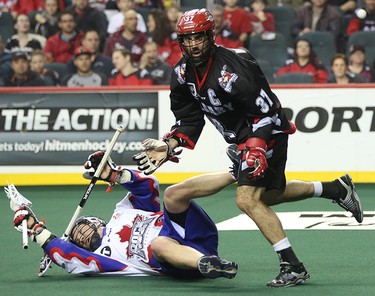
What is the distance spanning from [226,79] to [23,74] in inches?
252

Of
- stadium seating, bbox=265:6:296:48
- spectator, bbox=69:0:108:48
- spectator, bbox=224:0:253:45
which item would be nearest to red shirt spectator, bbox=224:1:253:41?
spectator, bbox=224:0:253:45

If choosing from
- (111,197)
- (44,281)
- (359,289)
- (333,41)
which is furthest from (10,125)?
(359,289)

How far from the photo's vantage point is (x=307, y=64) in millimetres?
11984

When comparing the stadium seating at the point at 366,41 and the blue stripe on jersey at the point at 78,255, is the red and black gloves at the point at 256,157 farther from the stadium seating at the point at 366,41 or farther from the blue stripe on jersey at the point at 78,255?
the stadium seating at the point at 366,41

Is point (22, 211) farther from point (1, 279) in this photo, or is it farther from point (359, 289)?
point (359, 289)

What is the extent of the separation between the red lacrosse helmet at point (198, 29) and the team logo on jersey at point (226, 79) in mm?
155

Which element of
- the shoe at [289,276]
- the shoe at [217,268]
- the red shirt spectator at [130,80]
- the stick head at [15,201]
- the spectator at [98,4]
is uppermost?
the stick head at [15,201]

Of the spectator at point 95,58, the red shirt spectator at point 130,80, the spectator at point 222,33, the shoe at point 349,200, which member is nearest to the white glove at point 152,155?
the shoe at point 349,200

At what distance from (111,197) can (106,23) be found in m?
3.95

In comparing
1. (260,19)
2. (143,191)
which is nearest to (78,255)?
(143,191)

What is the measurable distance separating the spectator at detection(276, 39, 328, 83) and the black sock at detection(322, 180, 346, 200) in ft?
16.1

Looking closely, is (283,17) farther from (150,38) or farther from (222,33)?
(150,38)

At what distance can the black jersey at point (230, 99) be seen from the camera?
598 cm

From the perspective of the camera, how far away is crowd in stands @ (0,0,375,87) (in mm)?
11938
